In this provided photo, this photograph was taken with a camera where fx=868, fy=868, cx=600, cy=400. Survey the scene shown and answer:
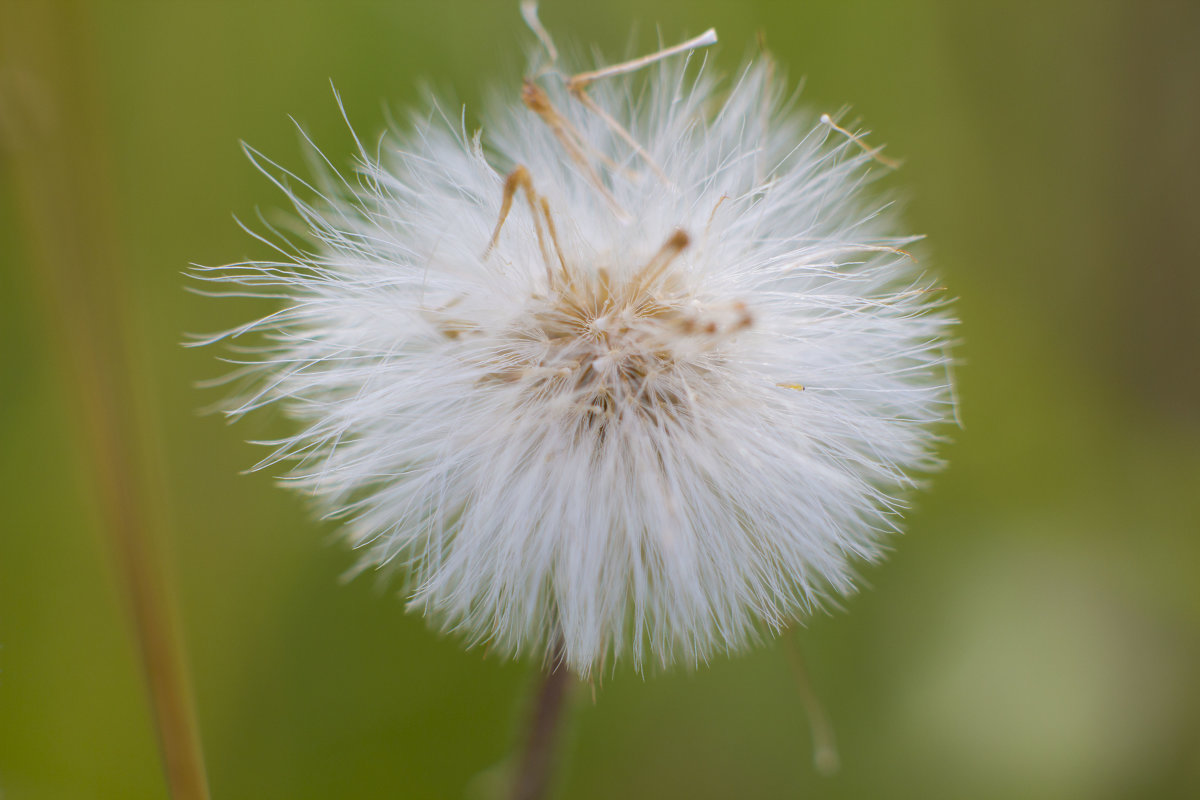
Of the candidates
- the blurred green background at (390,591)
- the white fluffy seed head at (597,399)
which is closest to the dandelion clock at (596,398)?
the white fluffy seed head at (597,399)

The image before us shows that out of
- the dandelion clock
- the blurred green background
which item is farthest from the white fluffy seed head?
the blurred green background

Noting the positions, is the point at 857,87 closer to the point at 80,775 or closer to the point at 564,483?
the point at 564,483

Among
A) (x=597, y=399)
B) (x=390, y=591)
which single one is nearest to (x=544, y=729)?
(x=597, y=399)

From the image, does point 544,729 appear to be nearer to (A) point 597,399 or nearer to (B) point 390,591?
(A) point 597,399

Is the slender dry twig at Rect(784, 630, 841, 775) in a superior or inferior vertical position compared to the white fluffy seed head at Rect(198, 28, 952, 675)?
inferior

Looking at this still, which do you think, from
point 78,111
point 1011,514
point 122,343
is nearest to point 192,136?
point 78,111

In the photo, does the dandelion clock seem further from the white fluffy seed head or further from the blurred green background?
the blurred green background
